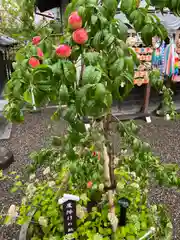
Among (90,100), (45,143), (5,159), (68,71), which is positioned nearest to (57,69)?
(68,71)

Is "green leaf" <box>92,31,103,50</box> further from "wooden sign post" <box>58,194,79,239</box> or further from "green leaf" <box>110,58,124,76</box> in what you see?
"wooden sign post" <box>58,194,79,239</box>

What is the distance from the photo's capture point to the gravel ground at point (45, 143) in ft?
9.41

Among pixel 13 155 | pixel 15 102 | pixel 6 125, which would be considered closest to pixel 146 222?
pixel 15 102

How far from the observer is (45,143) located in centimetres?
432

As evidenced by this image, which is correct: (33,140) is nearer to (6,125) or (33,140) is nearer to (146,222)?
(6,125)

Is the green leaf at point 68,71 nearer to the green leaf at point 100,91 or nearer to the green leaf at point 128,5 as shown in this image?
the green leaf at point 100,91

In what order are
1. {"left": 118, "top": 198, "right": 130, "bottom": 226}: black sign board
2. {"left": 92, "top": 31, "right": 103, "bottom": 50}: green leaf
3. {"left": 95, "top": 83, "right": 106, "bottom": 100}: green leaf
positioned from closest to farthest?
{"left": 95, "top": 83, "right": 106, "bottom": 100}: green leaf, {"left": 92, "top": 31, "right": 103, "bottom": 50}: green leaf, {"left": 118, "top": 198, "right": 130, "bottom": 226}: black sign board

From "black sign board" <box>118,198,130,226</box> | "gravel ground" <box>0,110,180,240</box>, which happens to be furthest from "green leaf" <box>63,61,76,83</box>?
"gravel ground" <box>0,110,180,240</box>

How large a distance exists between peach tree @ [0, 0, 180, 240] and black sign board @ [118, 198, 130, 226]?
0.04 meters

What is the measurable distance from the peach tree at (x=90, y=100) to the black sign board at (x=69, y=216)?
5 centimetres

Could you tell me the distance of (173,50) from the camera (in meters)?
4.77

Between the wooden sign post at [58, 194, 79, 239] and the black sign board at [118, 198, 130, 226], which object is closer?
the wooden sign post at [58, 194, 79, 239]

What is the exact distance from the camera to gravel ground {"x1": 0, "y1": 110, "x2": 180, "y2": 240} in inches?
113

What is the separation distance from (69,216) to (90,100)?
1056 millimetres
